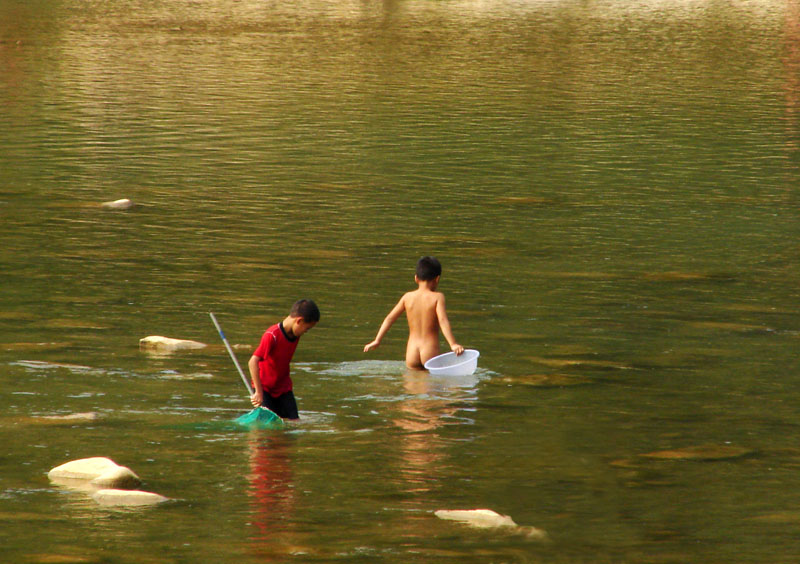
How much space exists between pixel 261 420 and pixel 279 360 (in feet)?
1.70

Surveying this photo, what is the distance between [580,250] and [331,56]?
29.5 metres

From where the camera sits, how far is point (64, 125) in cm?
2998

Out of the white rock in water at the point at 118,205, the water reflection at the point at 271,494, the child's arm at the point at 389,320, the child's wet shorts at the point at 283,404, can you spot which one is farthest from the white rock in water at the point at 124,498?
the white rock in water at the point at 118,205


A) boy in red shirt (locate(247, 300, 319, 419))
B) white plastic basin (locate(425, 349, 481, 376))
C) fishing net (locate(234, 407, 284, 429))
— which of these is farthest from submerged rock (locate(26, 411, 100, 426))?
white plastic basin (locate(425, 349, 481, 376))

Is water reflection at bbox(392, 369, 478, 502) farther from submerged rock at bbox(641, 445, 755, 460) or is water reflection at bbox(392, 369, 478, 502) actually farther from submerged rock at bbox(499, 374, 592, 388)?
submerged rock at bbox(641, 445, 755, 460)

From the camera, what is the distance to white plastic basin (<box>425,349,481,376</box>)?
1255cm

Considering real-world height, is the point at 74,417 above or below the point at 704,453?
above

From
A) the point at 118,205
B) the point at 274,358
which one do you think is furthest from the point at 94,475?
the point at 118,205

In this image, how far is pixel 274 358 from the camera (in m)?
10.9

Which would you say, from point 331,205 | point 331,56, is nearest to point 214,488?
point 331,205

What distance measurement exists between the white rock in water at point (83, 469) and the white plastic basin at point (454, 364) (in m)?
3.75

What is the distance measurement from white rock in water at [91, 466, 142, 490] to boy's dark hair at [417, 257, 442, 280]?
417 cm

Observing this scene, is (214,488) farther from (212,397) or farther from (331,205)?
(331,205)

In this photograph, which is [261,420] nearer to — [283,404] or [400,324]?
[283,404]
